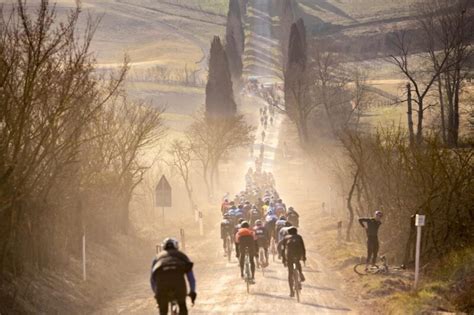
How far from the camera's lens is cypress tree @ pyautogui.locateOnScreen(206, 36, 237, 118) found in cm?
8800

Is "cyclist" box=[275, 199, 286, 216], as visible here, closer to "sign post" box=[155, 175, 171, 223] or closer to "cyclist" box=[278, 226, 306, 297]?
"sign post" box=[155, 175, 171, 223]

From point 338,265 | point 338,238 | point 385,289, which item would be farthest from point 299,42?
point 385,289

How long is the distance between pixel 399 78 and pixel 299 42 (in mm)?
45188

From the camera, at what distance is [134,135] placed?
3341 centimetres

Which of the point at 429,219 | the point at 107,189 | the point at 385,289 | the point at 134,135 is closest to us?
the point at 385,289

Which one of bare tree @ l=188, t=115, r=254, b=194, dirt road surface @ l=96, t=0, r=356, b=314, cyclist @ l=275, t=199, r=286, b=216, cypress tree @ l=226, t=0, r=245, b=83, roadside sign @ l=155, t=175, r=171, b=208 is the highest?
cypress tree @ l=226, t=0, r=245, b=83

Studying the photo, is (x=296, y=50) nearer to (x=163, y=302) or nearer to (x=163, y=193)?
(x=163, y=193)

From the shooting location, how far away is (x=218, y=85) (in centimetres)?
9069

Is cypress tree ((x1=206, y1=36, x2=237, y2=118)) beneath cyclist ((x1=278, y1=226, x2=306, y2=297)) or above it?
above

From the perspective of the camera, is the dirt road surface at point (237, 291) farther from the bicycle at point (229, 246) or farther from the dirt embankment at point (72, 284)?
the dirt embankment at point (72, 284)

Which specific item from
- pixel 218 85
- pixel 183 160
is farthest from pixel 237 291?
pixel 218 85

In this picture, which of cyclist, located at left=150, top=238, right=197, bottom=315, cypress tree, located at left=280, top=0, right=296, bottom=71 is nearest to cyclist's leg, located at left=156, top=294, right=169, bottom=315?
cyclist, located at left=150, top=238, right=197, bottom=315

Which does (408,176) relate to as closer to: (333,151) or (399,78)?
(333,151)

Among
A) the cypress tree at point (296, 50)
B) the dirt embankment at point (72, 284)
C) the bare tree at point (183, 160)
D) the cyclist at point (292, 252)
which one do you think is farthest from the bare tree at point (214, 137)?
the cyclist at point (292, 252)
